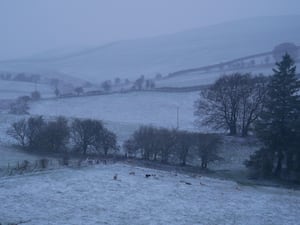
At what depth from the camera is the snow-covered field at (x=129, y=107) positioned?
46.4 meters

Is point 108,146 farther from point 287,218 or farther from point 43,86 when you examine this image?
point 43,86

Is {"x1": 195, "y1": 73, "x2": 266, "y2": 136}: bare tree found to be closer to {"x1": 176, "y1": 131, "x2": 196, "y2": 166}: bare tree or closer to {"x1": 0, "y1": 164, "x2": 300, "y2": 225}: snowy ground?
{"x1": 176, "y1": 131, "x2": 196, "y2": 166}: bare tree

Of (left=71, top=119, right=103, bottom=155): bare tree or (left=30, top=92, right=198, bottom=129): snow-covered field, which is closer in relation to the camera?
(left=71, top=119, right=103, bottom=155): bare tree

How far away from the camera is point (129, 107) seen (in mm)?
52719

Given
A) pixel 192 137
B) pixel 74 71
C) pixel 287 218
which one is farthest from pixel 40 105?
pixel 74 71

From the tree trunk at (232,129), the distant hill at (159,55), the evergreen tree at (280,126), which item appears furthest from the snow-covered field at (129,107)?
the distant hill at (159,55)

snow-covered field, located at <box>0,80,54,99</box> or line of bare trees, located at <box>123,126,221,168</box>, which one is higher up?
snow-covered field, located at <box>0,80,54,99</box>

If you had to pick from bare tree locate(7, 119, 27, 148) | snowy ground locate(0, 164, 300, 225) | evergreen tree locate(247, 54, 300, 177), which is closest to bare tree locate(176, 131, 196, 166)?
evergreen tree locate(247, 54, 300, 177)

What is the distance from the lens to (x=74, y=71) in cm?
10806

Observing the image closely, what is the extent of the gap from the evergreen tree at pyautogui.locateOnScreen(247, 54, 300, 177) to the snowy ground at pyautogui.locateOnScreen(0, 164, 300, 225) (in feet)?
14.1

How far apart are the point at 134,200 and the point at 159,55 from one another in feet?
356

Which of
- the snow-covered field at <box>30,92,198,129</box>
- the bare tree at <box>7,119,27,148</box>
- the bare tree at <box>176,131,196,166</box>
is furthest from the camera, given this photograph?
the snow-covered field at <box>30,92,198,129</box>

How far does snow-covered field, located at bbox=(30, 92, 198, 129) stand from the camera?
4644 centimetres

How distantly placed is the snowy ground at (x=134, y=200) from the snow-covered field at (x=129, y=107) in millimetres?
24041
